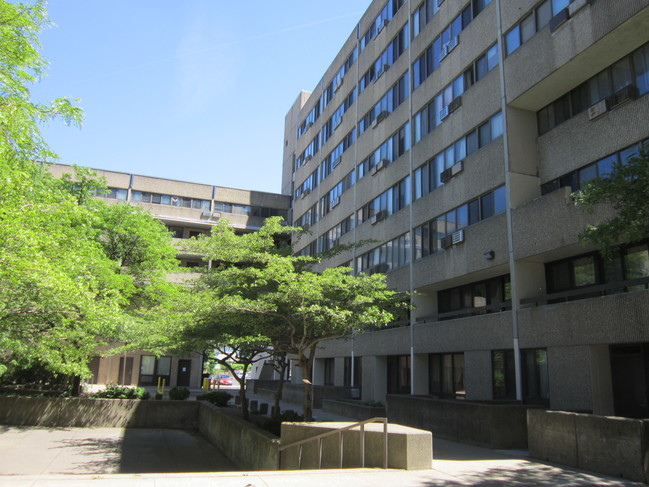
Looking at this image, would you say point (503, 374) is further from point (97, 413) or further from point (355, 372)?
point (97, 413)

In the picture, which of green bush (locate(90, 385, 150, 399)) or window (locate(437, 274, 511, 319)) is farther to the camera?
green bush (locate(90, 385, 150, 399))

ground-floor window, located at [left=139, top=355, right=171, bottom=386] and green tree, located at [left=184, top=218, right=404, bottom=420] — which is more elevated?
green tree, located at [left=184, top=218, right=404, bottom=420]

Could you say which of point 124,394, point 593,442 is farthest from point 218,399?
point 593,442

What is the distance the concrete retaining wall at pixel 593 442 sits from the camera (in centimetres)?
912

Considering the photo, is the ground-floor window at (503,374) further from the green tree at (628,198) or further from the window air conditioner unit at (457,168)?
the green tree at (628,198)

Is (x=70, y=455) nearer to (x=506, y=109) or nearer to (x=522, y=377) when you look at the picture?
(x=522, y=377)

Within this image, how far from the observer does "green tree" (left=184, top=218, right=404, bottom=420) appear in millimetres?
14141

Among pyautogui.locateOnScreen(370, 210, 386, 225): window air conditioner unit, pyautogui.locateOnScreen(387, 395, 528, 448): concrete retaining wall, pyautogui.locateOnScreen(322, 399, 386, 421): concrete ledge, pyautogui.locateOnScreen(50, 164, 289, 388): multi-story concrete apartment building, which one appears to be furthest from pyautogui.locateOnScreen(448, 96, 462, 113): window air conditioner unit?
pyautogui.locateOnScreen(50, 164, 289, 388): multi-story concrete apartment building

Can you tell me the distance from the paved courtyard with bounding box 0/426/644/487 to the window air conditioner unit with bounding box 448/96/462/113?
13990mm

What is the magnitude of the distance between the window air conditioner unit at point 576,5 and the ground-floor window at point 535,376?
10582 millimetres

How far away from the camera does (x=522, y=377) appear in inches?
679

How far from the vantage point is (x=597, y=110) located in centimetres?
1585

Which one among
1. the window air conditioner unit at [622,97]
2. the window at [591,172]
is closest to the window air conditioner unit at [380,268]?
the window at [591,172]

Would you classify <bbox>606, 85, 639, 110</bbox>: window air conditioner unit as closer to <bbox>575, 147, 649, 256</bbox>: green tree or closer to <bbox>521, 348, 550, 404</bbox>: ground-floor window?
<bbox>575, 147, 649, 256</bbox>: green tree
